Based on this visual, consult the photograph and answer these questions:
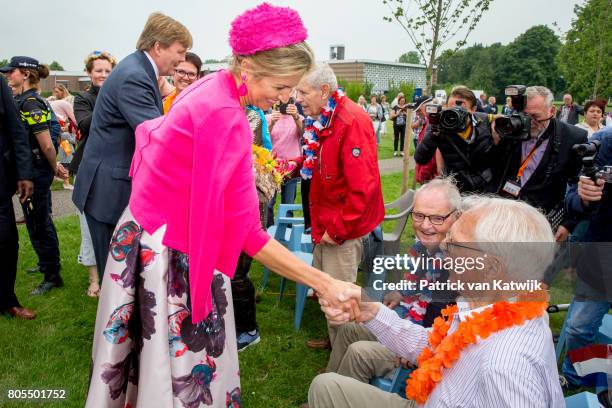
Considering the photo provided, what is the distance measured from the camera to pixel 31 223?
4.57 meters

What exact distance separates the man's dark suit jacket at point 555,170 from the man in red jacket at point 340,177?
1289mm

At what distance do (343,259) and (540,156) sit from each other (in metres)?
1.79

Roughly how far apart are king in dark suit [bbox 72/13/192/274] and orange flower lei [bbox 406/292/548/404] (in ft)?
5.97

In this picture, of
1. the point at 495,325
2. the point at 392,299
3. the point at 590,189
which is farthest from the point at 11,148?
the point at 590,189

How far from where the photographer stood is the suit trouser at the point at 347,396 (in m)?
2.09

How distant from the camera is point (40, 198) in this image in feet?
14.9

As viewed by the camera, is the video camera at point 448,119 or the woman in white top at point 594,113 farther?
the woman in white top at point 594,113

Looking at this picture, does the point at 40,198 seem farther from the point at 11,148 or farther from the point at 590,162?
the point at 590,162

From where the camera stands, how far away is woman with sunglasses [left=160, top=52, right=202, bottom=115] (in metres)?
4.39

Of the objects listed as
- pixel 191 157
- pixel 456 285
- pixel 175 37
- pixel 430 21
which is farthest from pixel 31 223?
pixel 430 21

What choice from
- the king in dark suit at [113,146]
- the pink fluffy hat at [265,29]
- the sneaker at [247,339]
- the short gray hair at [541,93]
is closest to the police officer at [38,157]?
the king in dark suit at [113,146]

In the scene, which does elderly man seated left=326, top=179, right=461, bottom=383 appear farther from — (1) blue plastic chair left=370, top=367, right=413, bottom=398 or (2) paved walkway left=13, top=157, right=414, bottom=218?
(2) paved walkway left=13, top=157, right=414, bottom=218

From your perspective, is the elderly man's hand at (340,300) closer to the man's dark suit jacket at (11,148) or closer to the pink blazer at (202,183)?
the pink blazer at (202,183)

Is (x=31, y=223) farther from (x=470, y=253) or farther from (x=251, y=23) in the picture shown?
(x=470, y=253)
